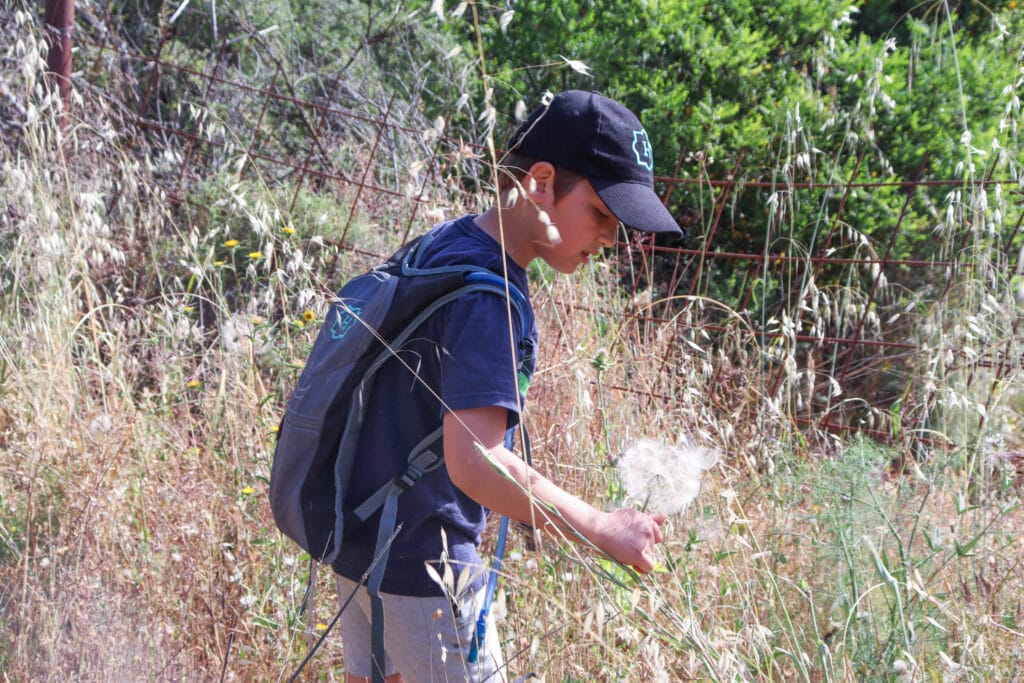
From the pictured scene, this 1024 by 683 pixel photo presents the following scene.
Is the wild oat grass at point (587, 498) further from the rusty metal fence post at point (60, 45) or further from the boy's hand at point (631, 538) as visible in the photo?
the rusty metal fence post at point (60, 45)

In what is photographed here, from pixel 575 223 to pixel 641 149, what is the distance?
18 centimetres

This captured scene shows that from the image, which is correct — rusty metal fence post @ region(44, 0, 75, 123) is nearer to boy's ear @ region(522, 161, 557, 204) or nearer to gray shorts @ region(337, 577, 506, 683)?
boy's ear @ region(522, 161, 557, 204)

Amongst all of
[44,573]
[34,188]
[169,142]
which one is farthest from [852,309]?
[169,142]

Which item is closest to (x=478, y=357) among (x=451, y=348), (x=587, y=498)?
(x=451, y=348)

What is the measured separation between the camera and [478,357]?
1.47 m

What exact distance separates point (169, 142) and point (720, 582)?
4.13m

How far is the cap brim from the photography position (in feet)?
5.26

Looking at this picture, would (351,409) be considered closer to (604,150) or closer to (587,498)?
(604,150)

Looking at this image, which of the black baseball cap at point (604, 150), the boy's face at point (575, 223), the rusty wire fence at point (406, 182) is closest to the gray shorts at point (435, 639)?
the boy's face at point (575, 223)

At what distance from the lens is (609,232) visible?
1.69m

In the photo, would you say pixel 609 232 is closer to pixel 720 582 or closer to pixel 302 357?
pixel 720 582

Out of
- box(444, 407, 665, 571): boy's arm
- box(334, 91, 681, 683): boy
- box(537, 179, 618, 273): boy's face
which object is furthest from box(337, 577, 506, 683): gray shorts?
box(537, 179, 618, 273): boy's face

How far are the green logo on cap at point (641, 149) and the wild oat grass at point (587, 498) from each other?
406mm

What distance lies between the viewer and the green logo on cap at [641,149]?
168 centimetres
